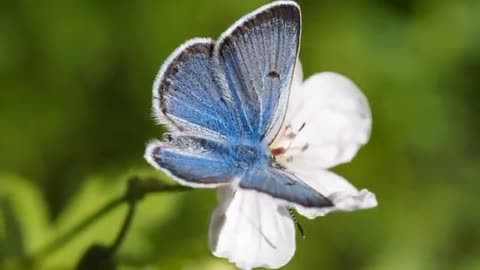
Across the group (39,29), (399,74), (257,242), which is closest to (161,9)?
(39,29)

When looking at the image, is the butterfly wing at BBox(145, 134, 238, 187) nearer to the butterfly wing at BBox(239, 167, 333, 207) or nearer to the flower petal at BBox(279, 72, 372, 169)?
the butterfly wing at BBox(239, 167, 333, 207)

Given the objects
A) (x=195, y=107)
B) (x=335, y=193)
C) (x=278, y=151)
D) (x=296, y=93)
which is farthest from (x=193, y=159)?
(x=296, y=93)

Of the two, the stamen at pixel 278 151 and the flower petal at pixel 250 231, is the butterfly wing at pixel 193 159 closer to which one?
the flower petal at pixel 250 231

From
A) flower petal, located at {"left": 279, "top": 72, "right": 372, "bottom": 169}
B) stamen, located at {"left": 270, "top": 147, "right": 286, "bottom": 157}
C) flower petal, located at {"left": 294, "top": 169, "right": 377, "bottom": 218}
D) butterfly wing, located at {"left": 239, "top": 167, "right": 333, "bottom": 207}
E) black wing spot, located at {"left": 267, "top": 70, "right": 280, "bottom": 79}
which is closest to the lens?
butterfly wing, located at {"left": 239, "top": 167, "right": 333, "bottom": 207}

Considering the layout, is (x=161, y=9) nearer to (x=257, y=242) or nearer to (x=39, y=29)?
(x=39, y=29)

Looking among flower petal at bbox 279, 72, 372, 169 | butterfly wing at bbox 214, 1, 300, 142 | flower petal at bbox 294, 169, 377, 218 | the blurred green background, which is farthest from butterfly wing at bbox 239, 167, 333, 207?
the blurred green background

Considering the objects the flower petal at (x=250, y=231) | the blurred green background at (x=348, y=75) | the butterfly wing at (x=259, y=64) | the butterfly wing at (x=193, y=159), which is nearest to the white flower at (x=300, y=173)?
the flower petal at (x=250, y=231)

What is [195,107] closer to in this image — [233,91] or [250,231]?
[233,91]
